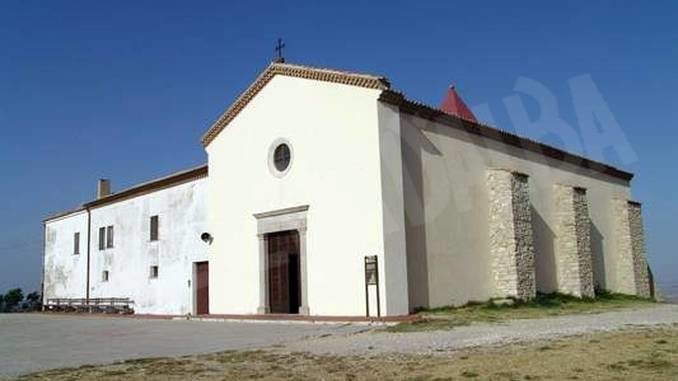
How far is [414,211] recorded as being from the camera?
18.6 meters

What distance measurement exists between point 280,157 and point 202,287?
7207mm

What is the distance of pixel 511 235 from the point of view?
20734 millimetres

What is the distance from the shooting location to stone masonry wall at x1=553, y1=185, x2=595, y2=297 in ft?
Result: 78.0

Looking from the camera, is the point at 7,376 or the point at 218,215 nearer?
the point at 7,376

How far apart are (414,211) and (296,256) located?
4270mm

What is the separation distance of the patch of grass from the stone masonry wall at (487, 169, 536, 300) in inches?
24.7

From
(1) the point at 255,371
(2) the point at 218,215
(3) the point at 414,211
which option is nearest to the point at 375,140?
(3) the point at 414,211

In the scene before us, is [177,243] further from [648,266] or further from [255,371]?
[648,266]

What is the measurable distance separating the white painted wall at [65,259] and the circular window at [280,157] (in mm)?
16292

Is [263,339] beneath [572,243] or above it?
beneath

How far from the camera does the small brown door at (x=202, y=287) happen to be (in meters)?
25.1

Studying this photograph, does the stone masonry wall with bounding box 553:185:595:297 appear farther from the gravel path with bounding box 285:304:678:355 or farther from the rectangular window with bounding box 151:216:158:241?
the rectangular window with bounding box 151:216:158:241

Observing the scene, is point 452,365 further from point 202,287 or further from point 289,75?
point 202,287

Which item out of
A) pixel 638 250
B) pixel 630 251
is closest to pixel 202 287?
pixel 630 251
